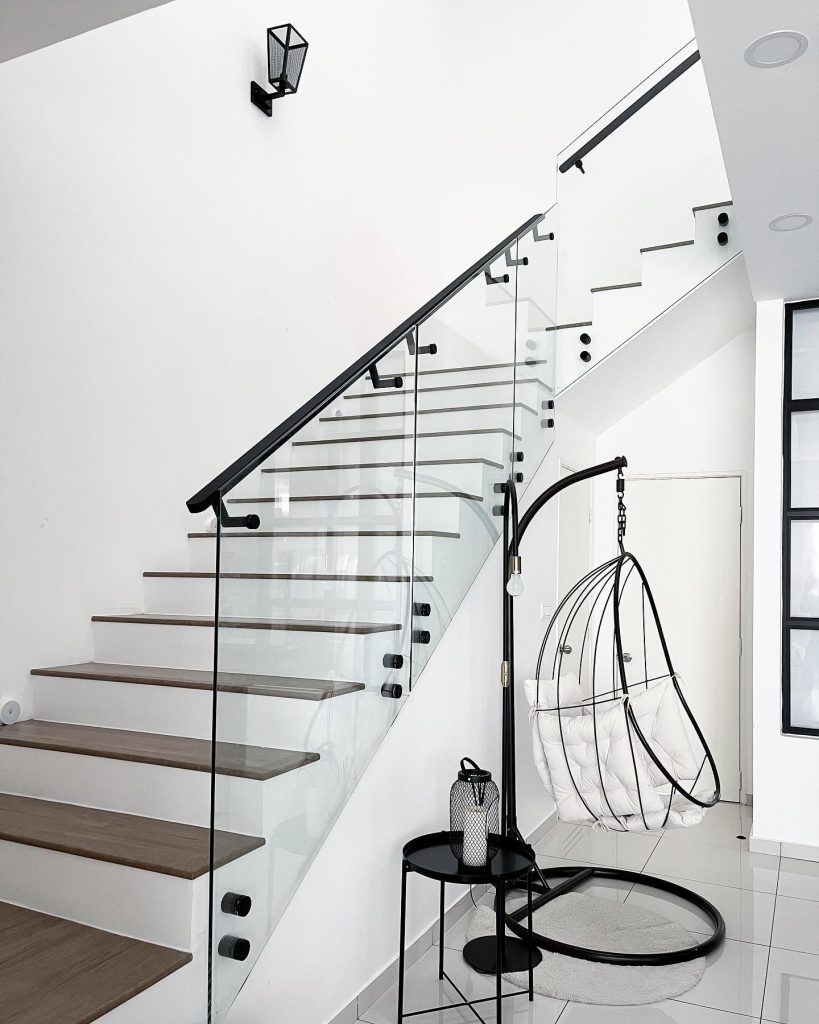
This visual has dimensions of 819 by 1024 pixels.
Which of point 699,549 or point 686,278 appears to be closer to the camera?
point 686,278

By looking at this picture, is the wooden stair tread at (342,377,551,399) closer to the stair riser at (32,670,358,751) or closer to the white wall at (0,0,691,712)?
the stair riser at (32,670,358,751)

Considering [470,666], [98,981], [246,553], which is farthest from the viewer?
[470,666]

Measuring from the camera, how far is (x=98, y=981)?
6.17ft

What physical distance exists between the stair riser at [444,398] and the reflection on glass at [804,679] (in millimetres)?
1853

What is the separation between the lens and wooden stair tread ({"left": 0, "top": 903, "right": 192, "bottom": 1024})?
5.79 ft

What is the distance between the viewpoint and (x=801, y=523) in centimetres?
453

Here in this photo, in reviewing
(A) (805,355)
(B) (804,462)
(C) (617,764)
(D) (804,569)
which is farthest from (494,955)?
(A) (805,355)

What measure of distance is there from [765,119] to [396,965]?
10.1 ft

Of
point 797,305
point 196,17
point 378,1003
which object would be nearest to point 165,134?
point 196,17

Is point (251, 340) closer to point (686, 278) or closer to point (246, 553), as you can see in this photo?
point (686, 278)

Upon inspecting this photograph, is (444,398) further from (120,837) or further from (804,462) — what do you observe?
(804,462)

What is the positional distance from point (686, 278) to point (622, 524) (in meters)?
1.69

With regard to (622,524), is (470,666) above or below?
below

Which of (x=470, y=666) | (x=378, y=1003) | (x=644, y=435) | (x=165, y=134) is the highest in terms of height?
(x=165, y=134)
